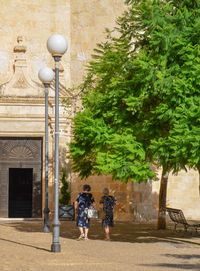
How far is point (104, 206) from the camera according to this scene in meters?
18.3

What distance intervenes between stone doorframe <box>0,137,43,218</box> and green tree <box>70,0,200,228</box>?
10.3 metres

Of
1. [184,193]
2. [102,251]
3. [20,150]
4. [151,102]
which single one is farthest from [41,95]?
[102,251]

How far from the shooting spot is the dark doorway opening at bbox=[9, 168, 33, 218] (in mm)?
32531

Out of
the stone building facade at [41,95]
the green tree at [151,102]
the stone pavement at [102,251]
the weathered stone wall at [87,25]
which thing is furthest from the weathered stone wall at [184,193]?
the green tree at [151,102]

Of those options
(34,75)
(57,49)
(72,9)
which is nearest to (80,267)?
(57,49)

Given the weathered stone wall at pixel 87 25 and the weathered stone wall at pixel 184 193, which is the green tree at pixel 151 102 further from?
the weathered stone wall at pixel 184 193

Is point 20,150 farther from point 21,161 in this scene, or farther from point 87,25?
point 87,25

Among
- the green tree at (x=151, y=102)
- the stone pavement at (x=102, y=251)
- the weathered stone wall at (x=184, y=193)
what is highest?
the green tree at (x=151, y=102)

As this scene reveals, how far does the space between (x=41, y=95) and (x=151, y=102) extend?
456 inches

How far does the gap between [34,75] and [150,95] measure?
1341cm

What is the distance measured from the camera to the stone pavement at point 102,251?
12.2 meters

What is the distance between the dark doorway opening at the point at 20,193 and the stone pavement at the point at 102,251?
35.0 feet

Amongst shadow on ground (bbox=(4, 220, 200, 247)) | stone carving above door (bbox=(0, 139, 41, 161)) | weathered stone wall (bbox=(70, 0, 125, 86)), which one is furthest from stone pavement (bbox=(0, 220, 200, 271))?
weathered stone wall (bbox=(70, 0, 125, 86))

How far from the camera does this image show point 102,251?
1500cm
